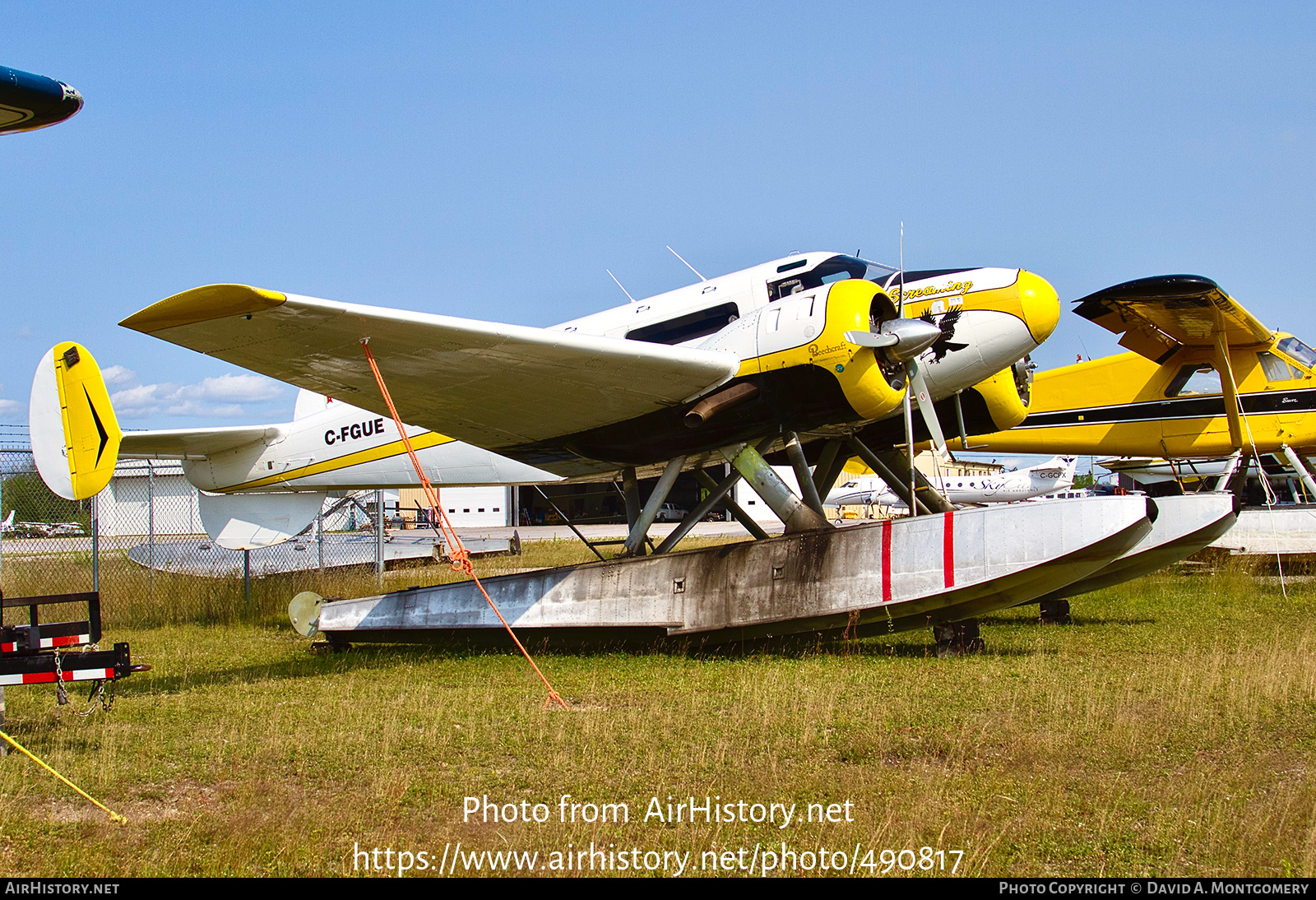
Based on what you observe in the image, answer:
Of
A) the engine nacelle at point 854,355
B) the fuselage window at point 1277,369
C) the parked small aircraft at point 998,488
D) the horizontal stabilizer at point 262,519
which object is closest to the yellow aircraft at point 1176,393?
the fuselage window at point 1277,369

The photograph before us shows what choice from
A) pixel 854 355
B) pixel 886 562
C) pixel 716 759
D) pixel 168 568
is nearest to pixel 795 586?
pixel 886 562

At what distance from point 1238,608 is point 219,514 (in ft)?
42.2

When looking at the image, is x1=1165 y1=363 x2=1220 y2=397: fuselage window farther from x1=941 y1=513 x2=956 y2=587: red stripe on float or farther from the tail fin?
the tail fin

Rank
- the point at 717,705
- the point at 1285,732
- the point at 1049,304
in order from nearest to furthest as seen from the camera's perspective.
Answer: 1. the point at 1285,732
2. the point at 717,705
3. the point at 1049,304

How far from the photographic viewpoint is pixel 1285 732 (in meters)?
5.64

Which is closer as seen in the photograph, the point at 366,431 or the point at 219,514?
the point at 366,431

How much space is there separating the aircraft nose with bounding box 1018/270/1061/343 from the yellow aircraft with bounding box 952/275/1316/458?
13.6 ft

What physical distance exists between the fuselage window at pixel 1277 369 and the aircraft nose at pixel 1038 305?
741 centimetres

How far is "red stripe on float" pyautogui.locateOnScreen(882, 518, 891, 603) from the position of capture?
828 cm

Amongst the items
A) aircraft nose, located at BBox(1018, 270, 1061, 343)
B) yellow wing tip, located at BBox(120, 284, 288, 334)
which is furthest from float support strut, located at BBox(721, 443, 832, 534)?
yellow wing tip, located at BBox(120, 284, 288, 334)

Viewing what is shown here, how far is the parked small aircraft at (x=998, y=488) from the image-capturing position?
4475 centimetres

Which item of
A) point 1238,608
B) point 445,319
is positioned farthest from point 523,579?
point 1238,608

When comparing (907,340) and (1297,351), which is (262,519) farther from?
(1297,351)
